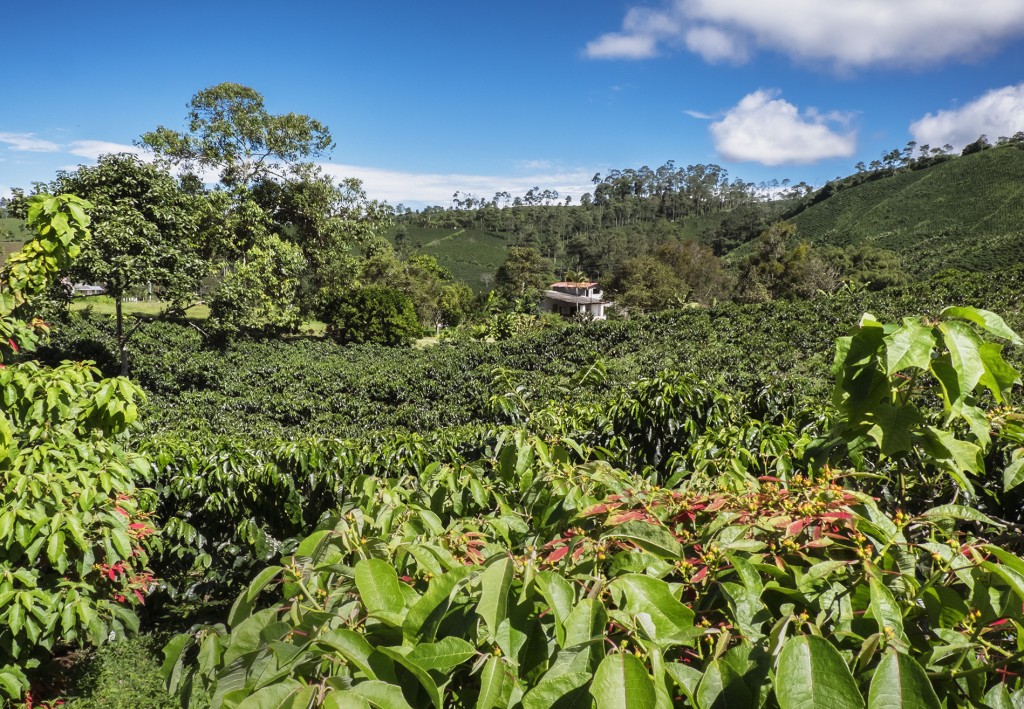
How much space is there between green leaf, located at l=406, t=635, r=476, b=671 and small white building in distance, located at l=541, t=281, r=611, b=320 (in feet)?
130

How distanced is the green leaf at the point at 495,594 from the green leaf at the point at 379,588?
0.14m

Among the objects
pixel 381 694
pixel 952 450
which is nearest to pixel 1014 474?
pixel 952 450

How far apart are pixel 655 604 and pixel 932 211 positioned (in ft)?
208

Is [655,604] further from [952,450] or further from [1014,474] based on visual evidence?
[1014,474]

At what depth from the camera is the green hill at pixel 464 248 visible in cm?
6103

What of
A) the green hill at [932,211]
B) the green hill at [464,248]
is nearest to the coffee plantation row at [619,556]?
the green hill at [932,211]

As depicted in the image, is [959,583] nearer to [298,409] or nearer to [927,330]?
[927,330]

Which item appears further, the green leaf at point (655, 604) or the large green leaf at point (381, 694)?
the green leaf at point (655, 604)

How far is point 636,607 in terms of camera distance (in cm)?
82

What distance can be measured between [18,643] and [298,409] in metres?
8.29

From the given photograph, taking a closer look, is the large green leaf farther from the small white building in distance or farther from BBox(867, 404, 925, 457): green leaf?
the small white building in distance

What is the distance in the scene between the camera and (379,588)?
87 centimetres

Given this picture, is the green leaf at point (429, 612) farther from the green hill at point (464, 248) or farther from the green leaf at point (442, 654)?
the green hill at point (464, 248)

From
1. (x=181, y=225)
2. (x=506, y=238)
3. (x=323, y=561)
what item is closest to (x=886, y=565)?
(x=323, y=561)
